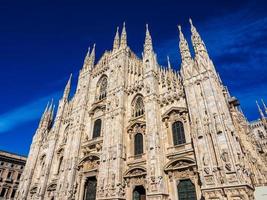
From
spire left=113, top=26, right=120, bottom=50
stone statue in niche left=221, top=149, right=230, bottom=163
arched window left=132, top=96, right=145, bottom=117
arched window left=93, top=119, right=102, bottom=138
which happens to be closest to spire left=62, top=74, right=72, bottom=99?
arched window left=93, top=119, right=102, bottom=138

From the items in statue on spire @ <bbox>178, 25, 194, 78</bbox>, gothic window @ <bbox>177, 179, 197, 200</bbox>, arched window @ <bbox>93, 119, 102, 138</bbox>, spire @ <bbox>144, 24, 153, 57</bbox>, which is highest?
spire @ <bbox>144, 24, 153, 57</bbox>

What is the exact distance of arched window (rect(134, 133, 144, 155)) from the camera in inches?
811

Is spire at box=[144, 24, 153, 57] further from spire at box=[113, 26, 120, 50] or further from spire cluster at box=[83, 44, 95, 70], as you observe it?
spire cluster at box=[83, 44, 95, 70]

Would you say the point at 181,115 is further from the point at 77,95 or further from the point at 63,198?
the point at 77,95

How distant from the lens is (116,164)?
1995cm

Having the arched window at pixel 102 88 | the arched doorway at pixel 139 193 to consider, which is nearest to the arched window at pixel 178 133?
the arched doorway at pixel 139 193

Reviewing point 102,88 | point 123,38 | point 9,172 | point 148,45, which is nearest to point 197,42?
point 148,45

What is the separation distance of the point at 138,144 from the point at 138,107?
4551mm

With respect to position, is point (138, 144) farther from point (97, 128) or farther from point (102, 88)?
point (102, 88)

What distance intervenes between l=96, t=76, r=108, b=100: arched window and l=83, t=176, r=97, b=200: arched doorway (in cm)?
1120

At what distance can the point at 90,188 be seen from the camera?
23.0 meters

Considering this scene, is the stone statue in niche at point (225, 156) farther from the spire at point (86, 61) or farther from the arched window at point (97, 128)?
the spire at point (86, 61)

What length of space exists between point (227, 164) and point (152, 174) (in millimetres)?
6111

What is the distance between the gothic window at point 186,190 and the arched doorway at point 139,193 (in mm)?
3938
